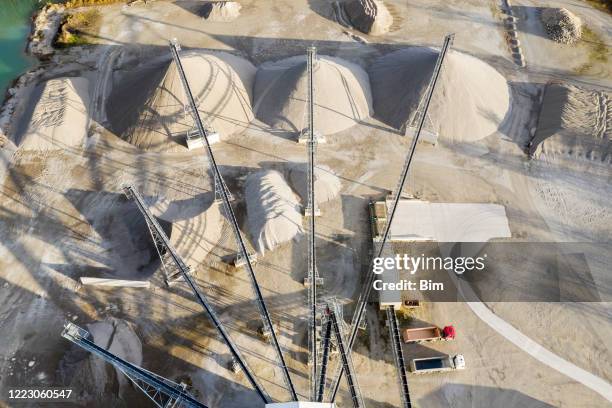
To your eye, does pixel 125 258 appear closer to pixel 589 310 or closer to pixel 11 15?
Answer: pixel 589 310

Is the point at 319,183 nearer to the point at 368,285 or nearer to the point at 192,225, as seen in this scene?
the point at 368,285

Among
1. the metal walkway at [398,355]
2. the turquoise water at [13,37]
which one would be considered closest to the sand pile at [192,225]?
the metal walkway at [398,355]

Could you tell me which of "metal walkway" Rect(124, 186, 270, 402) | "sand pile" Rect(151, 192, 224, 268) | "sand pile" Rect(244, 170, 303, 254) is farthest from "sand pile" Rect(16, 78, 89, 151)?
"sand pile" Rect(244, 170, 303, 254)

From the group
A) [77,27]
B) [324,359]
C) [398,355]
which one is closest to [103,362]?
[324,359]

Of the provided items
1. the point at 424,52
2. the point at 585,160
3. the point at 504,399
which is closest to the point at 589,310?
the point at 504,399

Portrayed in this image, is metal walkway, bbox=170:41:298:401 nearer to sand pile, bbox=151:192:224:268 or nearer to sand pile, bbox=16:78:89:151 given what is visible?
sand pile, bbox=151:192:224:268

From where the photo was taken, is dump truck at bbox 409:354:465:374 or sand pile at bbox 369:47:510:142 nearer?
dump truck at bbox 409:354:465:374
